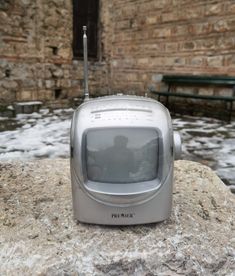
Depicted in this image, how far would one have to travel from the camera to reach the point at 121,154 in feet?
3.67

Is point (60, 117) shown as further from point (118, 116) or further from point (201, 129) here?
point (118, 116)

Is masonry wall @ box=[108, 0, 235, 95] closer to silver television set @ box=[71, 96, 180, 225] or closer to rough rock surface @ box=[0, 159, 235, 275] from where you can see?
rough rock surface @ box=[0, 159, 235, 275]

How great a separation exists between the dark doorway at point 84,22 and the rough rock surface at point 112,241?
5.55 meters

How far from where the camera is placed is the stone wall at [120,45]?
5277 millimetres

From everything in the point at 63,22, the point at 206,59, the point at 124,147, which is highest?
the point at 63,22

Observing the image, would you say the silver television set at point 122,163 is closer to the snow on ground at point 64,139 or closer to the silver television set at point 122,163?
the silver television set at point 122,163

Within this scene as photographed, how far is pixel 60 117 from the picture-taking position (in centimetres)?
550

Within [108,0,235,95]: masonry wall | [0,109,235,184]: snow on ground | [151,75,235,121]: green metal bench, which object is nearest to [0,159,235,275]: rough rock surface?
[0,109,235,184]: snow on ground

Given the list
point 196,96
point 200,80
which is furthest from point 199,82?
point 196,96

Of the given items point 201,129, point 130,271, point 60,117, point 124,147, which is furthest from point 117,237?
point 60,117

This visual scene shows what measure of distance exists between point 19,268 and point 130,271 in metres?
0.36

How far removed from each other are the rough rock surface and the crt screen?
22cm

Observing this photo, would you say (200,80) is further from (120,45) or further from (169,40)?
(120,45)

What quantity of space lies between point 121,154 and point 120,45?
599cm
